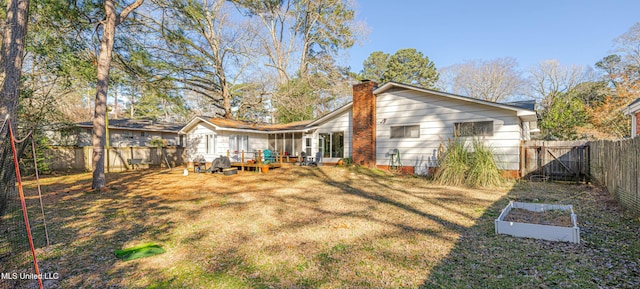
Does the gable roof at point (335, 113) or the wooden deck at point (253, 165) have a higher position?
the gable roof at point (335, 113)

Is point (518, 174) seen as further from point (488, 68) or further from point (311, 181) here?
point (488, 68)

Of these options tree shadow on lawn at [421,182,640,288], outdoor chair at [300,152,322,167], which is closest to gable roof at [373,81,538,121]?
outdoor chair at [300,152,322,167]

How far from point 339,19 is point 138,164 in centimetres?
1832

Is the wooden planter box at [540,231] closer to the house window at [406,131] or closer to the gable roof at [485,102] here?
the gable roof at [485,102]

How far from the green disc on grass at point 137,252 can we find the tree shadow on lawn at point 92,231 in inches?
3.6

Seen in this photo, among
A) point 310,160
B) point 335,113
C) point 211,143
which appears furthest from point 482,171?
point 211,143

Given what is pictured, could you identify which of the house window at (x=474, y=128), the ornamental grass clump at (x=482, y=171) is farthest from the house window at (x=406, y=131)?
the ornamental grass clump at (x=482, y=171)

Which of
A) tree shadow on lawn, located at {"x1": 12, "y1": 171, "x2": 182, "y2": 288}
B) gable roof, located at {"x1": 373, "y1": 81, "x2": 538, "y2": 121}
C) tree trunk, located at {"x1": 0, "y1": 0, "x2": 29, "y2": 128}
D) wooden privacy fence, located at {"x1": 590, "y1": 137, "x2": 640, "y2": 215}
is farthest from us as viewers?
gable roof, located at {"x1": 373, "y1": 81, "x2": 538, "y2": 121}

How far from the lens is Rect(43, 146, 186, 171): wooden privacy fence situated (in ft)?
50.1

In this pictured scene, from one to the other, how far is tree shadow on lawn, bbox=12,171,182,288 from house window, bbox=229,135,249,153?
7832mm

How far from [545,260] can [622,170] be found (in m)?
4.28

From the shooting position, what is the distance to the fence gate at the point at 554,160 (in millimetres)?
10500

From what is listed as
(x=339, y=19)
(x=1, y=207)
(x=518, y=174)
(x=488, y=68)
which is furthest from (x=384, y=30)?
(x=1, y=207)
